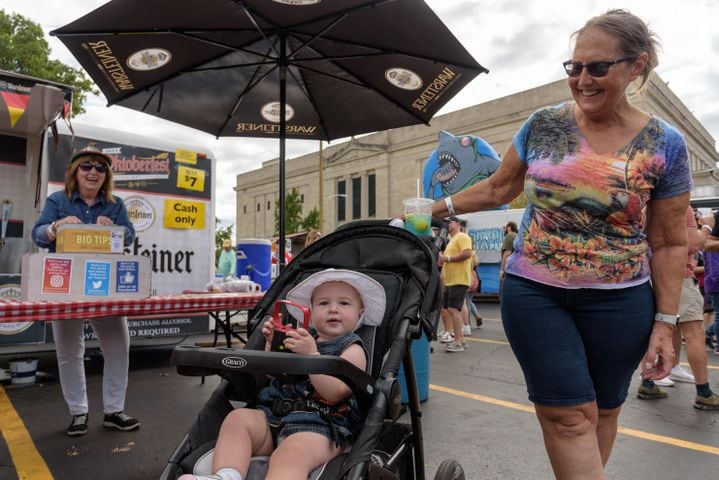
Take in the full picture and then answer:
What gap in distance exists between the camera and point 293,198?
43.6m

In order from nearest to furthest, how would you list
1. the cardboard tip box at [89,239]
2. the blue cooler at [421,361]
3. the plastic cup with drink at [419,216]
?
1. the plastic cup with drink at [419,216]
2. the cardboard tip box at [89,239]
3. the blue cooler at [421,361]

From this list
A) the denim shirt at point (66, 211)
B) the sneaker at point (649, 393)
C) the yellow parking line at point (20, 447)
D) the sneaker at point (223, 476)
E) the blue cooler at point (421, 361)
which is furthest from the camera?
the sneaker at point (649, 393)

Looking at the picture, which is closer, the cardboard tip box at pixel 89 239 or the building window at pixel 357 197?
the cardboard tip box at pixel 89 239

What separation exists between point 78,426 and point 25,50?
17.3 m

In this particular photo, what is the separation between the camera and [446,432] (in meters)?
3.78

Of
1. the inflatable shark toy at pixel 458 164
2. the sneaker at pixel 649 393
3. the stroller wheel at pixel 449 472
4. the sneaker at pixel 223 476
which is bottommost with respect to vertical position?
the sneaker at pixel 649 393

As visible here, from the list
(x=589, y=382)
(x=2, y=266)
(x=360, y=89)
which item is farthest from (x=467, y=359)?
(x=2, y=266)

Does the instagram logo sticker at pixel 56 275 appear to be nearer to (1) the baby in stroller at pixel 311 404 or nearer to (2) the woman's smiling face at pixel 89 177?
(2) the woman's smiling face at pixel 89 177

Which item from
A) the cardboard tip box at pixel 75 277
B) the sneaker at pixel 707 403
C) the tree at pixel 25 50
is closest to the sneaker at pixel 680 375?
the sneaker at pixel 707 403

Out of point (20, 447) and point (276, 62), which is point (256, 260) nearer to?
point (276, 62)

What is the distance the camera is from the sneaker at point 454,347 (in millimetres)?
7117

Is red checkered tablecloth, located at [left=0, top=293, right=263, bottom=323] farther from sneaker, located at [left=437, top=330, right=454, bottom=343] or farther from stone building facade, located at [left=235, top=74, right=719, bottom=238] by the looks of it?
stone building facade, located at [left=235, top=74, right=719, bottom=238]

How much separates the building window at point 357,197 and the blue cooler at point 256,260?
131ft

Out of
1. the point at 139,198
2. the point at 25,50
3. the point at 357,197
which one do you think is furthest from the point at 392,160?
the point at 139,198
